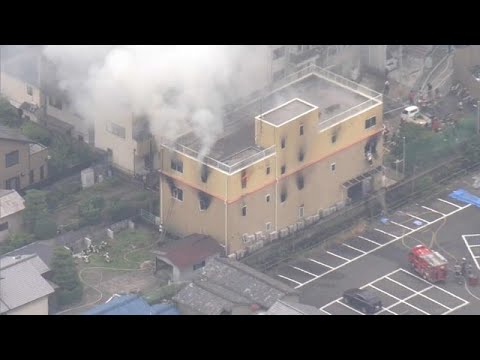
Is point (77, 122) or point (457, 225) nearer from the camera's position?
point (457, 225)

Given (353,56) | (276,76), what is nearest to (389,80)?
(353,56)

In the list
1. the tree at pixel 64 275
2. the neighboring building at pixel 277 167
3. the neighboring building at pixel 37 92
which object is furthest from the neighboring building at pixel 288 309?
the neighboring building at pixel 37 92

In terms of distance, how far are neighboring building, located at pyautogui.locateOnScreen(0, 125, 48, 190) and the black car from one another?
956cm

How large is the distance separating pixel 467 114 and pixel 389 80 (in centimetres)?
275

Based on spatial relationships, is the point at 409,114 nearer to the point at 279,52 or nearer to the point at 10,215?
the point at 279,52

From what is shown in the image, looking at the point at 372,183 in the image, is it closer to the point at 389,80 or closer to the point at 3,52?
the point at 389,80

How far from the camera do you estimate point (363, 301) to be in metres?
33.8

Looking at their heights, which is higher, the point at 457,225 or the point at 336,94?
the point at 336,94

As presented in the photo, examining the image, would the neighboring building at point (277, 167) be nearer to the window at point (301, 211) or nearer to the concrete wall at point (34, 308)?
the window at point (301, 211)

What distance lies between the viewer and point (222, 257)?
117 ft

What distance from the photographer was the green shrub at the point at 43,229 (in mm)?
36531

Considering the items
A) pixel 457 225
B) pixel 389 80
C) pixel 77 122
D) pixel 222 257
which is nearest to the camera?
pixel 222 257

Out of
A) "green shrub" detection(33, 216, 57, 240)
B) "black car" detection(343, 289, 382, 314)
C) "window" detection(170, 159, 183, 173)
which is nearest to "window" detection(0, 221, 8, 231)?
"green shrub" detection(33, 216, 57, 240)

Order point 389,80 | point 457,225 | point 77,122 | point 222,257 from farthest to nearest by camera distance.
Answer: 1. point 389,80
2. point 77,122
3. point 457,225
4. point 222,257
